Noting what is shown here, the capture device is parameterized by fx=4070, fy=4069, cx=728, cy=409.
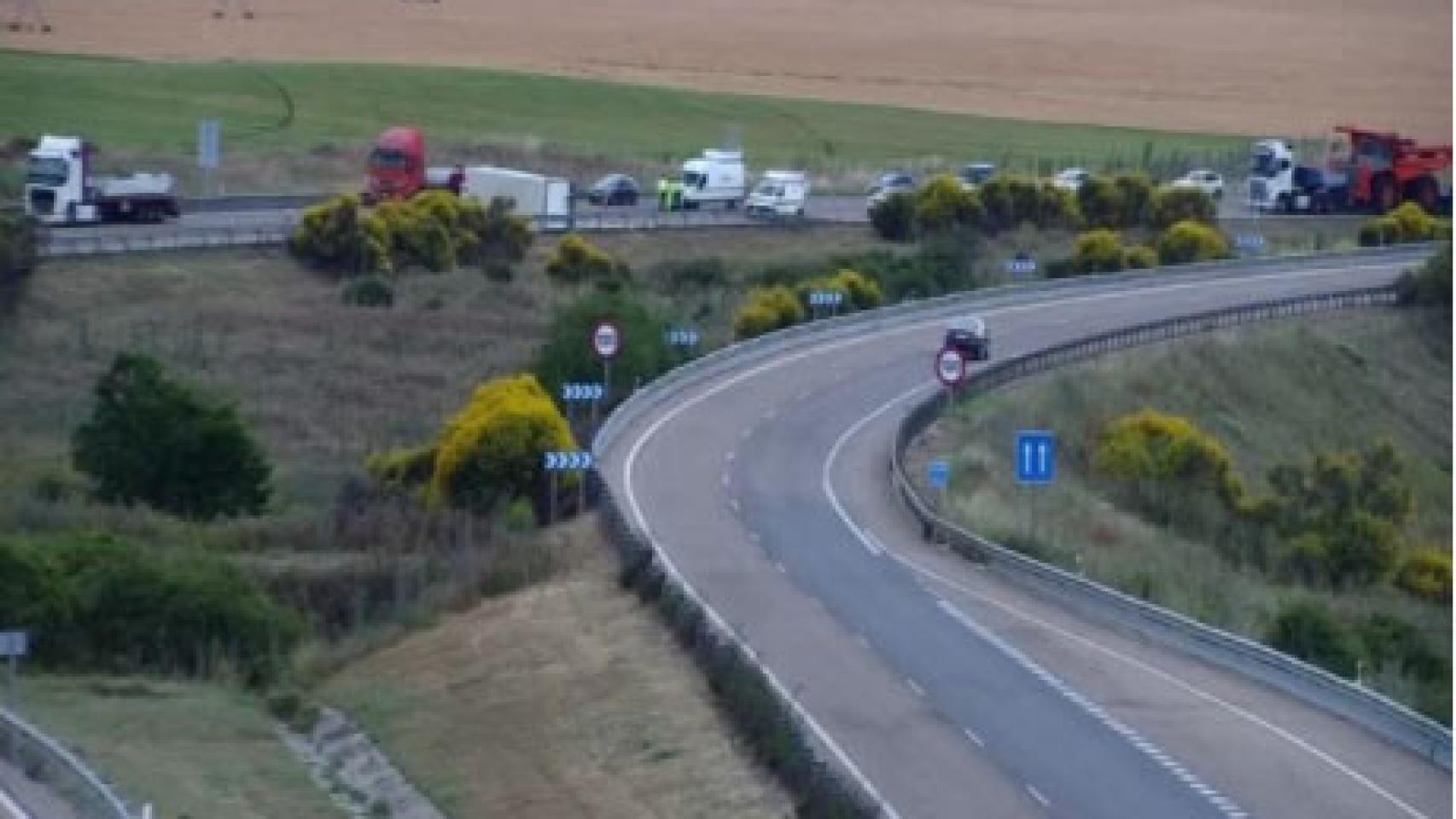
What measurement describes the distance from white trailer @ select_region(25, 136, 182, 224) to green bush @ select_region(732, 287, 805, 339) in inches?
629

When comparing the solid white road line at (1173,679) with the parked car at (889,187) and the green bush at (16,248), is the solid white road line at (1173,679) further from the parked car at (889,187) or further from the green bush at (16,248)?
the parked car at (889,187)

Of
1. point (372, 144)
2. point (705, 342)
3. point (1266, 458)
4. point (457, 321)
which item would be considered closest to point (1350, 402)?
point (1266, 458)

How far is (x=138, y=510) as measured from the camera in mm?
53969

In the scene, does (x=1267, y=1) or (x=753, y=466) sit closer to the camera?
(x=753, y=466)

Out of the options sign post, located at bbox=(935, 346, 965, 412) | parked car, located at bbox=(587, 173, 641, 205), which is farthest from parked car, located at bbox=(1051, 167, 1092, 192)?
sign post, located at bbox=(935, 346, 965, 412)

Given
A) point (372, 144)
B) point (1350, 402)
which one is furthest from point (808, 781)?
point (372, 144)

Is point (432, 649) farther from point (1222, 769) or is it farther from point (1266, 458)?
point (1266, 458)

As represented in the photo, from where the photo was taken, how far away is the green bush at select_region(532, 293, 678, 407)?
208 ft

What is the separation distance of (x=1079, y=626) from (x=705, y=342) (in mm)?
29104

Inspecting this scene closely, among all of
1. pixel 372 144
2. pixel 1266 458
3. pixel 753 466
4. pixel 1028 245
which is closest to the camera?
pixel 753 466

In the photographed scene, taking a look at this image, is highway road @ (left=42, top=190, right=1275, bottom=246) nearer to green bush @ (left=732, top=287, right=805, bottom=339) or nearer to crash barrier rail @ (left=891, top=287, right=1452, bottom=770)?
green bush @ (left=732, top=287, right=805, bottom=339)

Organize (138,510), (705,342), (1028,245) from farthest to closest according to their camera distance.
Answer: (1028,245) → (705,342) → (138,510)

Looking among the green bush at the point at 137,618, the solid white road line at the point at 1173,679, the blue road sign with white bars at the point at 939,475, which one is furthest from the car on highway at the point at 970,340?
the green bush at the point at 137,618

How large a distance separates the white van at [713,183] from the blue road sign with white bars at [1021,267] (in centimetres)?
908
